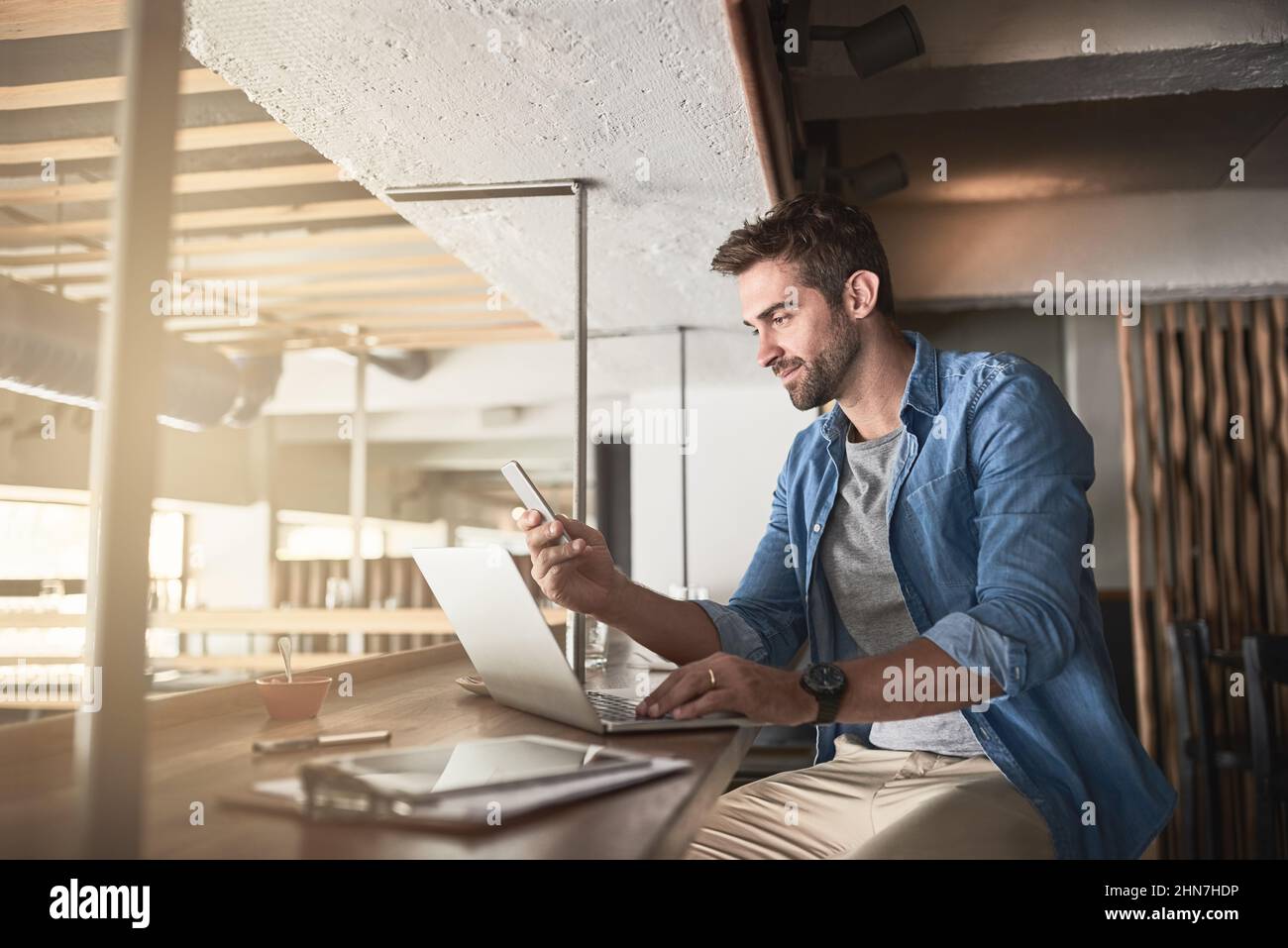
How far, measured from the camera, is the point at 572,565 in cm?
148

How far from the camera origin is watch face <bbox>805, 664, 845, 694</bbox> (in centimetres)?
123

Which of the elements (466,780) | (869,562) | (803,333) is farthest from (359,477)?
(466,780)

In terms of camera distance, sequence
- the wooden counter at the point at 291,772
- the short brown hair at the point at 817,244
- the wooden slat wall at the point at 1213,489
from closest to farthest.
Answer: the wooden counter at the point at 291,772
the short brown hair at the point at 817,244
the wooden slat wall at the point at 1213,489

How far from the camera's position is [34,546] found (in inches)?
268

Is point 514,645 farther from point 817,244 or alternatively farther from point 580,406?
point 817,244

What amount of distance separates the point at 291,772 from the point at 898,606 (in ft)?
3.43

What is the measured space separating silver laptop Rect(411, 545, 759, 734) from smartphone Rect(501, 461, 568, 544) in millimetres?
106

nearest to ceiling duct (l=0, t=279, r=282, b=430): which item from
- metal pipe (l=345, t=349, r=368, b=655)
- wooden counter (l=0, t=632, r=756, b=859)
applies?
metal pipe (l=345, t=349, r=368, b=655)

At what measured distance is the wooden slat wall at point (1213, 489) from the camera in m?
4.09

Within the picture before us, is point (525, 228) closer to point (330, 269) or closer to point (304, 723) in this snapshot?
point (304, 723)

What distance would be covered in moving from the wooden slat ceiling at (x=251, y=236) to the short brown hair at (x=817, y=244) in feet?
3.75

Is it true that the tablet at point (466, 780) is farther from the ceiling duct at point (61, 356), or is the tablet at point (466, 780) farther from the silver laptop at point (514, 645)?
the ceiling duct at point (61, 356)

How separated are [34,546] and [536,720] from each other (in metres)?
6.84

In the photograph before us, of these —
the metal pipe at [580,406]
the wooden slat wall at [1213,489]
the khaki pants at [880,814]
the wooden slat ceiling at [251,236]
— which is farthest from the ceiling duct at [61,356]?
the wooden slat wall at [1213,489]
